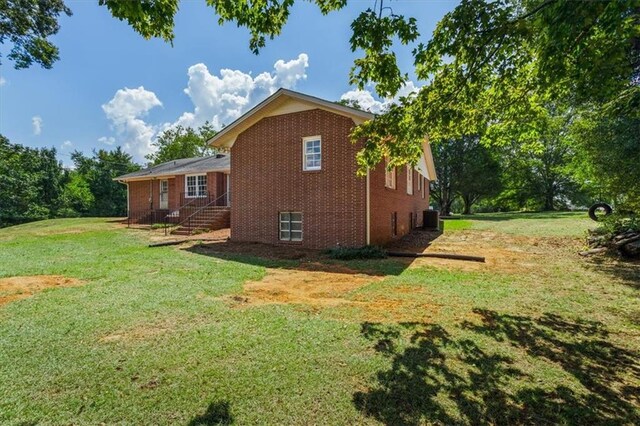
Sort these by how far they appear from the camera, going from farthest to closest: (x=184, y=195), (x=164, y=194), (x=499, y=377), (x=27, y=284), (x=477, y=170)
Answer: (x=477, y=170)
(x=164, y=194)
(x=184, y=195)
(x=27, y=284)
(x=499, y=377)

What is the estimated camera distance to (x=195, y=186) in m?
20.8

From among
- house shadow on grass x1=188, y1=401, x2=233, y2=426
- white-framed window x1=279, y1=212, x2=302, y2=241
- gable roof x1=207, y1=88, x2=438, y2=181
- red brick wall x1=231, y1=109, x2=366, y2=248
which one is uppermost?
gable roof x1=207, y1=88, x2=438, y2=181

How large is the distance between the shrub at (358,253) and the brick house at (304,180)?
508 mm

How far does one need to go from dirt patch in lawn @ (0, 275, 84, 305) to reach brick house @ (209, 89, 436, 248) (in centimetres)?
678

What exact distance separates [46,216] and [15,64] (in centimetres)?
2652

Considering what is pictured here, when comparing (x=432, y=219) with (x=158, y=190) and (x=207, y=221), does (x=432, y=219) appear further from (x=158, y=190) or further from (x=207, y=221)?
(x=158, y=190)

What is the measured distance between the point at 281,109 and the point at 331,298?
857 cm

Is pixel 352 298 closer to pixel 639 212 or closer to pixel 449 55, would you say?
pixel 449 55

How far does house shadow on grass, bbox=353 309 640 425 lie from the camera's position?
263cm

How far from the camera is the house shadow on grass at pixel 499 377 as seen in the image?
8.63 ft

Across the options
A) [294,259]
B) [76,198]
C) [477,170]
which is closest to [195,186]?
[294,259]

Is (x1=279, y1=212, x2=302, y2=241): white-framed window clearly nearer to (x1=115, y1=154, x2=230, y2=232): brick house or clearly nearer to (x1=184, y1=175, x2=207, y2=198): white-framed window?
(x1=115, y1=154, x2=230, y2=232): brick house

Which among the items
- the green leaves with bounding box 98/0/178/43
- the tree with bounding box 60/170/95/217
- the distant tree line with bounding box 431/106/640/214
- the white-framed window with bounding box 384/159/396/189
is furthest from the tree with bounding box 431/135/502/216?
the tree with bounding box 60/170/95/217

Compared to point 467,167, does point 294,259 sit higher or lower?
lower
